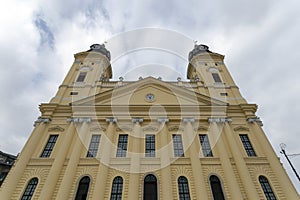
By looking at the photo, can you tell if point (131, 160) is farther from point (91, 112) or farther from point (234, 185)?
point (234, 185)

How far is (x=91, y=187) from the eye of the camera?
586 inches

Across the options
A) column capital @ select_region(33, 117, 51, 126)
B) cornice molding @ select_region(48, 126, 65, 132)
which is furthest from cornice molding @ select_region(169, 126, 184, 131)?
column capital @ select_region(33, 117, 51, 126)

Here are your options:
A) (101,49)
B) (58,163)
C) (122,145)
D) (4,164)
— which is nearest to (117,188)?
(122,145)

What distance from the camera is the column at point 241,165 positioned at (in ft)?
46.4

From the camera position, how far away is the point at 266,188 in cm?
1516

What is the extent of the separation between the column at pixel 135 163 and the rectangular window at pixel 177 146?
3345mm

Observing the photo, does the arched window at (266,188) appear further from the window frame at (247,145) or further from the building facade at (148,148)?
the window frame at (247,145)

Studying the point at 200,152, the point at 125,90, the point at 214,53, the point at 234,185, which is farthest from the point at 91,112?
the point at 214,53

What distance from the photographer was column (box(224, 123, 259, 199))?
14.2 meters

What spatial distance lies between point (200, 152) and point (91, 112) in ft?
37.4

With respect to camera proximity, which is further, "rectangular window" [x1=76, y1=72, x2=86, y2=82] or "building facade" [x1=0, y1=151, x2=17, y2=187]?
"building facade" [x1=0, y1=151, x2=17, y2=187]

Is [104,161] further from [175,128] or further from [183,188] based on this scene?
[175,128]

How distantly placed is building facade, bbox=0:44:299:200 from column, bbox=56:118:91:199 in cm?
7

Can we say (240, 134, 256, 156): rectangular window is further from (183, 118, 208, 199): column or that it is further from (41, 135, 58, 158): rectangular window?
(41, 135, 58, 158): rectangular window
